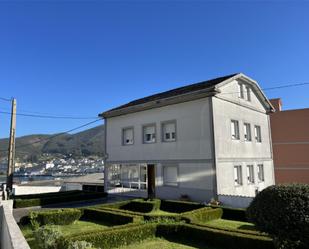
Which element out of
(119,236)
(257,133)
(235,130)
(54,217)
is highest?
(257,133)

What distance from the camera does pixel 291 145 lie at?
3772 centimetres

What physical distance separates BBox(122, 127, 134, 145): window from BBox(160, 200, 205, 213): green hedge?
27.5ft

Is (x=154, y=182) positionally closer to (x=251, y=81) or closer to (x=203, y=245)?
(x=251, y=81)

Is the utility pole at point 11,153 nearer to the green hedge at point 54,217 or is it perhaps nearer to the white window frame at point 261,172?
the green hedge at point 54,217

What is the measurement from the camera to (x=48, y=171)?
113m

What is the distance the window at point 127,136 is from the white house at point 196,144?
80 mm

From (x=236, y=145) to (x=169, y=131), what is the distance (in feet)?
17.3

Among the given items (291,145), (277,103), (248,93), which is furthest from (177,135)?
(277,103)

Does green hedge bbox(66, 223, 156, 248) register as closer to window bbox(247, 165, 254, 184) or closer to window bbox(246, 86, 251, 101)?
window bbox(247, 165, 254, 184)

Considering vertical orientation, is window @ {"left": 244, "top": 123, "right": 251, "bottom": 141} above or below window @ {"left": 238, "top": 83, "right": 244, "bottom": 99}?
below

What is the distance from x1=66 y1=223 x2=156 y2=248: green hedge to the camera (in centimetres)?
1023

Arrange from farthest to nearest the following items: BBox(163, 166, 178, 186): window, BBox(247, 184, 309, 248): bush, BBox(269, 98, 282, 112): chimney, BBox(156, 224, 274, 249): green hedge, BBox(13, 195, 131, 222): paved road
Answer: BBox(269, 98, 282, 112): chimney → BBox(163, 166, 178, 186): window → BBox(13, 195, 131, 222): paved road → BBox(156, 224, 274, 249): green hedge → BBox(247, 184, 309, 248): bush

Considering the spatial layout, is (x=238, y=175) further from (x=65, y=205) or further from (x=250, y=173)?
(x=65, y=205)

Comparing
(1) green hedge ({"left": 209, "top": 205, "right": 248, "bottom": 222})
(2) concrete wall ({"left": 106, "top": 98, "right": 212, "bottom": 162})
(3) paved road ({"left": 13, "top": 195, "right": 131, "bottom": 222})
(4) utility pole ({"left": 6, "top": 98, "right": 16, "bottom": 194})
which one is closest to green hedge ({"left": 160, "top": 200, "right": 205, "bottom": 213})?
(1) green hedge ({"left": 209, "top": 205, "right": 248, "bottom": 222})
